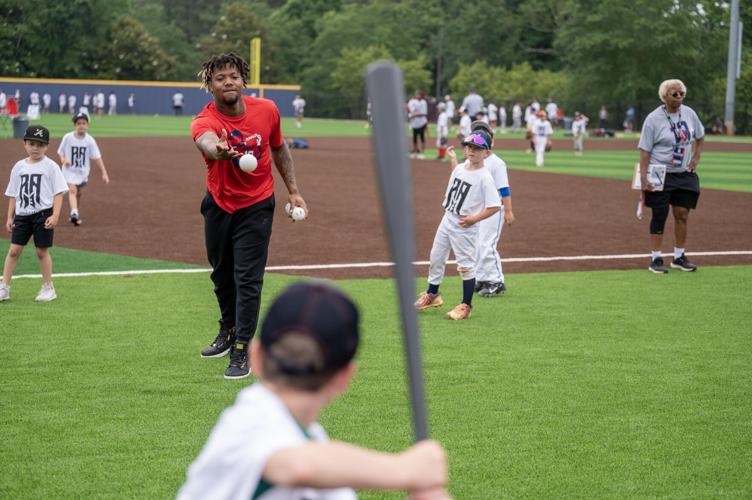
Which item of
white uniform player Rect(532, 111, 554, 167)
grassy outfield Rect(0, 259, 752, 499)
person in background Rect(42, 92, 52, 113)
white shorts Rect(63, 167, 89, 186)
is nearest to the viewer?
grassy outfield Rect(0, 259, 752, 499)

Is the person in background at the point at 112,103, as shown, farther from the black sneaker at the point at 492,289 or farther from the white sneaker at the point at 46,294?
the black sneaker at the point at 492,289

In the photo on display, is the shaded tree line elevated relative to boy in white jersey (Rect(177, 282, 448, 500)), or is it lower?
elevated

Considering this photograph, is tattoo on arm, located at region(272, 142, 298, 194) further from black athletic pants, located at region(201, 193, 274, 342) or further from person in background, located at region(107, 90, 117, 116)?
person in background, located at region(107, 90, 117, 116)

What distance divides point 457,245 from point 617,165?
27331 millimetres

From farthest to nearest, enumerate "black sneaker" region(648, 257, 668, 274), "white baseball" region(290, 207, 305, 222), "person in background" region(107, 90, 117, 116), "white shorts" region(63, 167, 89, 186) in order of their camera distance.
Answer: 1. "person in background" region(107, 90, 117, 116)
2. "white shorts" region(63, 167, 89, 186)
3. "black sneaker" region(648, 257, 668, 274)
4. "white baseball" region(290, 207, 305, 222)

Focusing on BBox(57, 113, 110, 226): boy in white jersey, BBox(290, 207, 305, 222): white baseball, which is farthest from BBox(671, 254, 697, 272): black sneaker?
BBox(57, 113, 110, 226): boy in white jersey

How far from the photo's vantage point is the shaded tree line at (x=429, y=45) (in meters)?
79.9

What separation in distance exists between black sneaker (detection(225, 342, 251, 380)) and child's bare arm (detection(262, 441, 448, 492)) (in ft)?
18.1

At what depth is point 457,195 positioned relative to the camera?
10500 mm

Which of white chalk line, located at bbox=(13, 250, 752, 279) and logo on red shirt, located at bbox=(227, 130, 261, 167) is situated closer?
logo on red shirt, located at bbox=(227, 130, 261, 167)

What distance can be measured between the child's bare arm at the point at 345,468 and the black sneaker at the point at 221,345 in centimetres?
613

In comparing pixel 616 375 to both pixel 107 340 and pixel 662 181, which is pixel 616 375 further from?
pixel 662 181

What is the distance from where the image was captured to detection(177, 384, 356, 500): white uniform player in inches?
101

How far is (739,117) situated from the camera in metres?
68.8
